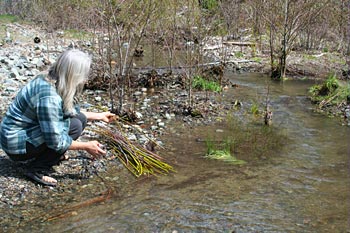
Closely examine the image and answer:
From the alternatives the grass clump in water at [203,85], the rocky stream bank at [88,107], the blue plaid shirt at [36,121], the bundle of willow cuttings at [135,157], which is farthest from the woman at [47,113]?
the grass clump in water at [203,85]

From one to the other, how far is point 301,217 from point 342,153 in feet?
7.08

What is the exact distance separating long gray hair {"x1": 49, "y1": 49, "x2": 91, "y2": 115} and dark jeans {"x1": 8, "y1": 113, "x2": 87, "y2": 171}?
461mm

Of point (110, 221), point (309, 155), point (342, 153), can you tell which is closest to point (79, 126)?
point (110, 221)

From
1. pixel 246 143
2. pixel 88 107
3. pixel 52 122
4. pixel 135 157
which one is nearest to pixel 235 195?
pixel 135 157

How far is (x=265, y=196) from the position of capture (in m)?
4.07

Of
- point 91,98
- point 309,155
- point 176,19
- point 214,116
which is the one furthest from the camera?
point 176,19

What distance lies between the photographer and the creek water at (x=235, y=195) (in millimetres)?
3453

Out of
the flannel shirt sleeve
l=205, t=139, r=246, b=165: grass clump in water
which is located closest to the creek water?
l=205, t=139, r=246, b=165: grass clump in water

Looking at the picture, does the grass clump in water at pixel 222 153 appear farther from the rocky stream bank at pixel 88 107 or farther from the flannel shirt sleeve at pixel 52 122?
the flannel shirt sleeve at pixel 52 122

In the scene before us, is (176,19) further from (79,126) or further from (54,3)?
(54,3)

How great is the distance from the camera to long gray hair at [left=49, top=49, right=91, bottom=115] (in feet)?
11.0

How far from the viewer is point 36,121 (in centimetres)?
355

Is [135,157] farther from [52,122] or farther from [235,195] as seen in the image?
[52,122]

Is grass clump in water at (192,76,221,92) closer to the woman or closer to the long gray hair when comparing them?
the woman
